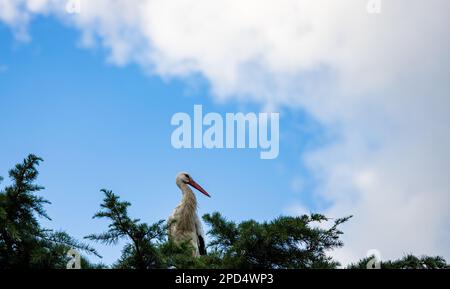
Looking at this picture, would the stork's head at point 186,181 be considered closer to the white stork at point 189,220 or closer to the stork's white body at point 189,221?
the white stork at point 189,220

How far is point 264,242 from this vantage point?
6297mm

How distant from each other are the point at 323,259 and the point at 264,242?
591mm

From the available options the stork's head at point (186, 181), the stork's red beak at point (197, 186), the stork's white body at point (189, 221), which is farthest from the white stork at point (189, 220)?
the stork's red beak at point (197, 186)

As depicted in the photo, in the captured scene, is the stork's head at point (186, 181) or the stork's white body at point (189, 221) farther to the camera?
the stork's head at point (186, 181)

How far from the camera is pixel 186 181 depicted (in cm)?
1557

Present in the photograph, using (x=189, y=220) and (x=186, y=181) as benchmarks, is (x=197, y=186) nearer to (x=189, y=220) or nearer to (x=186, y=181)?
(x=186, y=181)

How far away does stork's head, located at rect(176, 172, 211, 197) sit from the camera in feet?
50.9

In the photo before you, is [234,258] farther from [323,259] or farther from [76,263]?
[76,263]

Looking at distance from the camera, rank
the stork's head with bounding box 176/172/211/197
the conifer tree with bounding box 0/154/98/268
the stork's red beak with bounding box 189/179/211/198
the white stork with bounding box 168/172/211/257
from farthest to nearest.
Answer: the stork's red beak with bounding box 189/179/211/198 → the stork's head with bounding box 176/172/211/197 → the white stork with bounding box 168/172/211/257 → the conifer tree with bounding box 0/154/98/268

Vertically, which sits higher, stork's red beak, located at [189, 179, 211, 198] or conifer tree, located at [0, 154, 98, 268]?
stork's red beak, located at [189, 179, 211, 198]

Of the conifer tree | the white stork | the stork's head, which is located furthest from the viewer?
the stork's head

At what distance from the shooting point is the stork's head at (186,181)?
50.9 feet

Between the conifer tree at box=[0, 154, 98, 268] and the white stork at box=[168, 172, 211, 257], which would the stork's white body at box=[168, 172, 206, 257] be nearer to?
the white stork at box=[168, 172, 211, 257]

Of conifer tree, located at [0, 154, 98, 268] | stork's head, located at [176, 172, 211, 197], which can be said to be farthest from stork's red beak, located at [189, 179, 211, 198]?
conifer tree, located at [0, 154, 98, 268]
